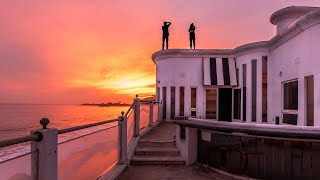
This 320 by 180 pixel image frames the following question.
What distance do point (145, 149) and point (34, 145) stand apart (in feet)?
22.5

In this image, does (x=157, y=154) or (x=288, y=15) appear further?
(x=288, y=15)

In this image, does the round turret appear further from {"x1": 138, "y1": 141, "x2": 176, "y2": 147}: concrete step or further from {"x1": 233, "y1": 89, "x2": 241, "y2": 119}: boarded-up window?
{"x1": 138, "y1": 141, "x2": 176, "y2": 147}: concrete step

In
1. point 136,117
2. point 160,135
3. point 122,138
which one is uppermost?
point 136,117

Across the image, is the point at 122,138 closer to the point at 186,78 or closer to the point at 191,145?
the point at 191,145

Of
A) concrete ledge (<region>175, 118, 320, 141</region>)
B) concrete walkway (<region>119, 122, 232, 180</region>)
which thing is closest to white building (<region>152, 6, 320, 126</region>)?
concrete ledge (<region>175, 118, 320, 141</region>)

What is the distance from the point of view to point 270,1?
18.2 m

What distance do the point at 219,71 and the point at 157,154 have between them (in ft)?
31.1

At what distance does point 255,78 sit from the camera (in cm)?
1559

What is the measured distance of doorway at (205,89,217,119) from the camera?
18156mm

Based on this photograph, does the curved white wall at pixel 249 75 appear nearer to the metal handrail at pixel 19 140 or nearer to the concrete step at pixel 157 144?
the concrete step at pixel 157 144

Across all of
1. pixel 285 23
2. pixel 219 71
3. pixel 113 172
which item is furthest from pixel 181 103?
pixel 113 172

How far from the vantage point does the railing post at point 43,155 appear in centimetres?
337

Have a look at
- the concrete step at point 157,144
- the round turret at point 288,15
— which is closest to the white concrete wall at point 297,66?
the round turret at point 288,15

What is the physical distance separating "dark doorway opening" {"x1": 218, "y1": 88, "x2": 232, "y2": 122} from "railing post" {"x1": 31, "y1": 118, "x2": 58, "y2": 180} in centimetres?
1536
